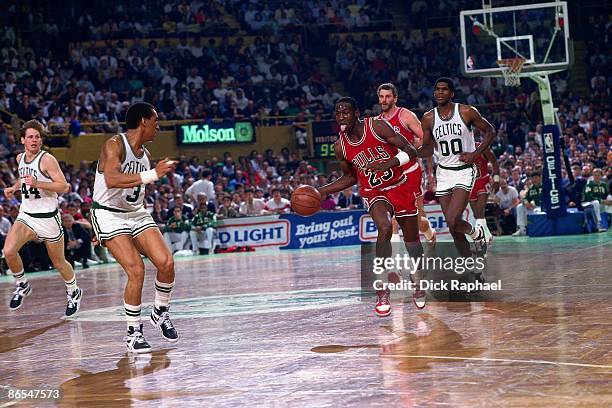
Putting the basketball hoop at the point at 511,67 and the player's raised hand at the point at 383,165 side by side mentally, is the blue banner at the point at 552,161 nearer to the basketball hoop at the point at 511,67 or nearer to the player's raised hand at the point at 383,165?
the basketball hoop at the point at 511,67

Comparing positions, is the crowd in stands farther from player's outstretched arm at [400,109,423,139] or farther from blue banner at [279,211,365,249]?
player's outstretched arm at [400,109,423,139]

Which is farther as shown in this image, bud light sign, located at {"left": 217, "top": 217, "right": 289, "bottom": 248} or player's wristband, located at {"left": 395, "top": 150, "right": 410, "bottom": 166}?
bud light sign, located at {"left": 217, "top": 217, "right": 289, "bottom": 248}

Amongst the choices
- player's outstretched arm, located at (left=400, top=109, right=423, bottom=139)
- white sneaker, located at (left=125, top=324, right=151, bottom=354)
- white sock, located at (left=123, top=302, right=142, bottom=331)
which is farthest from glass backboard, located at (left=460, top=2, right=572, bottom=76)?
white sneaker, located at (left=125, top=324, right=151, bottom=354)

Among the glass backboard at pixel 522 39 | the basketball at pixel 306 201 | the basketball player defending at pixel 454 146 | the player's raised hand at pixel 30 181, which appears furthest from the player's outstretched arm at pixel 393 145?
the glass backboard at pixel 522 39

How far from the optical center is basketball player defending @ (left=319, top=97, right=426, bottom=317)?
365 inches

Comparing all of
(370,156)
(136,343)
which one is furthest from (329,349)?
(370,156)

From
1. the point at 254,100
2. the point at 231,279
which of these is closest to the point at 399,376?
the point at 231,279

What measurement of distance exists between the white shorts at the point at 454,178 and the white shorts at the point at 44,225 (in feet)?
14.7

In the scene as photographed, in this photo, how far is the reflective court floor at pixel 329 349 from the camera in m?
6.00

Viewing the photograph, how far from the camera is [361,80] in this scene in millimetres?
33156

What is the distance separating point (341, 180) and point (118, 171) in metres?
2.48

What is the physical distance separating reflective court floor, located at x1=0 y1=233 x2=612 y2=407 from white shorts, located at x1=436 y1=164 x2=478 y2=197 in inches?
51.1

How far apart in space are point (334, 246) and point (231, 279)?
817 centimetres

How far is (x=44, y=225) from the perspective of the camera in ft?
37.6
